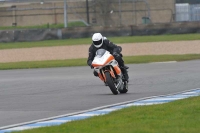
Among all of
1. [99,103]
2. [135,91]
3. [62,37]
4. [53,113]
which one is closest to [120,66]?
[135,91]

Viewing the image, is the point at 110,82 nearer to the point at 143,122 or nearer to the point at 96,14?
the point at 143,122

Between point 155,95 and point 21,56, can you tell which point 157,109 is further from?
point 21,56

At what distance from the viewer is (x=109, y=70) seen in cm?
1538

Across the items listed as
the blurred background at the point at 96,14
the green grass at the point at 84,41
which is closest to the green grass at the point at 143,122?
the green grass at the point at 84,41

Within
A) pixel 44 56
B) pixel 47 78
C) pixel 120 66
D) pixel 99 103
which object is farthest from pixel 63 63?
pixel 99 103

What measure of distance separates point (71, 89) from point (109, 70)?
2.29m

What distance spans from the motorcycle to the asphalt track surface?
29cm

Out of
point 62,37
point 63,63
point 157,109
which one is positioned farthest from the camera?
point 62,37

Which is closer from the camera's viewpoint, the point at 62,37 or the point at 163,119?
the point at 163,119

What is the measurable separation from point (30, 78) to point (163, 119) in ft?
43.1

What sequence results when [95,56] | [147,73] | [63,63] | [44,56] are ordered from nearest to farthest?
[95,56] < [147,73] < [63,63] < [44,56]

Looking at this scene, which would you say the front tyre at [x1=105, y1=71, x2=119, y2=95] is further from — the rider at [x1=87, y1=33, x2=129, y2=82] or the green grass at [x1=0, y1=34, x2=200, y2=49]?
the green grass at [x1=0, y1=34, x2=200, y2=49]

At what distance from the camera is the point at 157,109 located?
35.7ft

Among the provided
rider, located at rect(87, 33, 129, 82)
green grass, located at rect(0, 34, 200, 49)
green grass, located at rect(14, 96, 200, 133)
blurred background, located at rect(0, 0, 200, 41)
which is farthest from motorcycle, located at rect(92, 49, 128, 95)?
blurred background, located at rect(0, 0, 200, 41)
